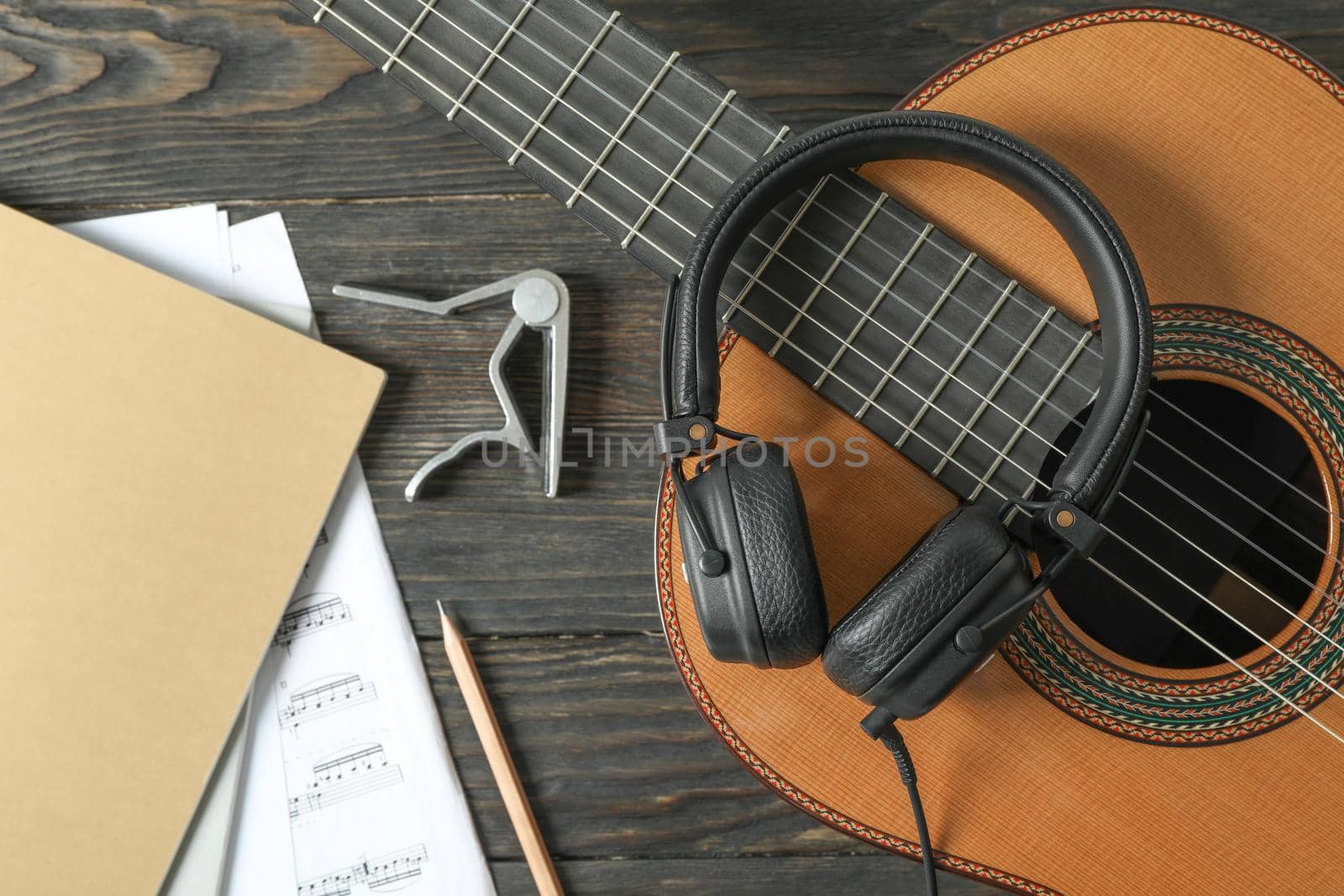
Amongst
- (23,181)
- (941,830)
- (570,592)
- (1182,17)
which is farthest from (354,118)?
(941,830)

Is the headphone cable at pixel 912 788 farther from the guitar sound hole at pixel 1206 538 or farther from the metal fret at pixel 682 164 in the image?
the metal fret at pixel 682 164

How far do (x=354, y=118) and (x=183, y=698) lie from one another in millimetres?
578

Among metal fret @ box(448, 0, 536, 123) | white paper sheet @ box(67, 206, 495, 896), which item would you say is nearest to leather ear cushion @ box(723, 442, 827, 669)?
metal fret @ box(448, 0, 536, 123)

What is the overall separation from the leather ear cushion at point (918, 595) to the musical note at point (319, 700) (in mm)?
507

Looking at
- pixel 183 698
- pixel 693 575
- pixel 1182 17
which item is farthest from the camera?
pixel 183 698

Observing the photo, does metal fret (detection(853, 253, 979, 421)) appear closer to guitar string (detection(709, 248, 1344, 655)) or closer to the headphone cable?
guitar string (detection(709, 248, 1344, 655))

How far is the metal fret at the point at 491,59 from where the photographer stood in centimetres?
66

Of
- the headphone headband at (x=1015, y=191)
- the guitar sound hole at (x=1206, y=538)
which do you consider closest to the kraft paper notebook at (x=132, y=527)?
the headphone headband at (x=1015, y=191)

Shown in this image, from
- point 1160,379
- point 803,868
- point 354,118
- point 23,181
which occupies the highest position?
point 1160,379

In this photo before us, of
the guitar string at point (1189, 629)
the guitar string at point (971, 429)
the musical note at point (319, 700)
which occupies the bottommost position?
the musical note at point (319, 700)

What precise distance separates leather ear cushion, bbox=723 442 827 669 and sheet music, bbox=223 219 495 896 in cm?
43

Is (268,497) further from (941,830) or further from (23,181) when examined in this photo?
(941,830)

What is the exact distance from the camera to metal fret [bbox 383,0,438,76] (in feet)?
2.19

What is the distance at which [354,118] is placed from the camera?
860mm
